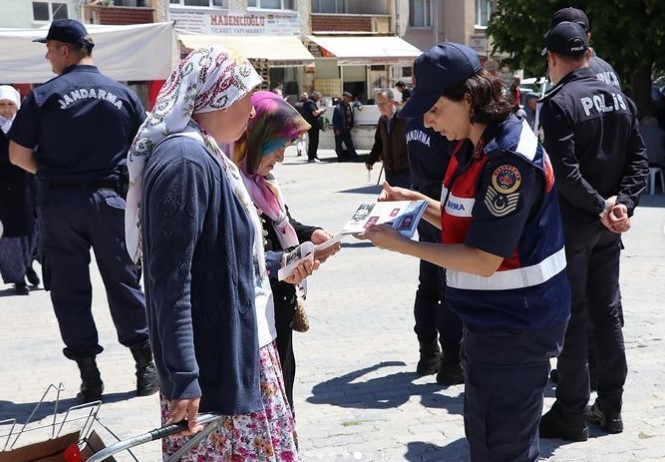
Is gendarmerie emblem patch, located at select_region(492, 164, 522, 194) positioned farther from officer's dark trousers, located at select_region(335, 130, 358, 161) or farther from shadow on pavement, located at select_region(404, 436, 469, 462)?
officer's dark trousers, located at select_region(335, 130, 358, 161)

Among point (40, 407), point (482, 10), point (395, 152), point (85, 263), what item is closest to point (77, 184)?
point (85, 263)

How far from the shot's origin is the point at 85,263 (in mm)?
5770

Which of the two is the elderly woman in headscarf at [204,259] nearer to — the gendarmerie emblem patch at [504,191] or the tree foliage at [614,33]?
the gendarmerie emblem patch at [504,191]

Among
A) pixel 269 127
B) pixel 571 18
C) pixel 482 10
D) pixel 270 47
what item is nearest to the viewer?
pixel 269 127

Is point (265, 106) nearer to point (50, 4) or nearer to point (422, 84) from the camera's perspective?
point (422, 84)

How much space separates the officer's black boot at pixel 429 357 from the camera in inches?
243

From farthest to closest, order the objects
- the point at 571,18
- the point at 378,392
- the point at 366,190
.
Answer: the point at 366,190, the point at 378,392, the point at 571,18

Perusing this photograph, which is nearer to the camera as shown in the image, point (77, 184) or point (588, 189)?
point (588, 189)

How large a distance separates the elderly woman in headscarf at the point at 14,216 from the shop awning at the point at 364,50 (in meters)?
32.2

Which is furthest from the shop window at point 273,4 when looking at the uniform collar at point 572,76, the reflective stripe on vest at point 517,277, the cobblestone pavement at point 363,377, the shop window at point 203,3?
the reflective stripe on vest at point 517,277

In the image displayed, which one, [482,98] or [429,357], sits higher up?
[482,98]

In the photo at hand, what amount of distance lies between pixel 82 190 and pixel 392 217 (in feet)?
9.47

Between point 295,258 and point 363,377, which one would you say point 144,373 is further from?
point 295,258

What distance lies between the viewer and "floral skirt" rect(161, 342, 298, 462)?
301 centimetres
